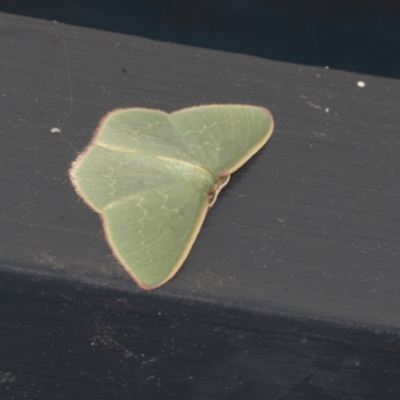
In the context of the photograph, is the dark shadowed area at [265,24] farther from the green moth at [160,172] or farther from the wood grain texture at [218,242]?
the green moth at [160,172]

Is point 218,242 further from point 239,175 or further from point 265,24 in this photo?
point 265,24

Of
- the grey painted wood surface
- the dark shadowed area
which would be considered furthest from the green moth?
the dark shadowed area

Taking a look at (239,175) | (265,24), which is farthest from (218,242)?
(265,24)

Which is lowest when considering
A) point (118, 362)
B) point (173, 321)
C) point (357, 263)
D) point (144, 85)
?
point (118, 362)

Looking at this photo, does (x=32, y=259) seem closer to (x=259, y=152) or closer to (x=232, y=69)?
(x=259, y=152)

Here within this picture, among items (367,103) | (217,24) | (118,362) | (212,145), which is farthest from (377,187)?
(217,24)

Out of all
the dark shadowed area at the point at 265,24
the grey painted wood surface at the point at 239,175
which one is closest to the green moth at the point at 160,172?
the grey painted wood surface at the point at 239,175
